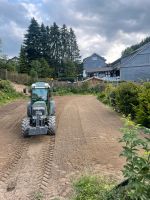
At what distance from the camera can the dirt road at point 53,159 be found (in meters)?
7.62

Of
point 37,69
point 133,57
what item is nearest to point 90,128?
point 133,57

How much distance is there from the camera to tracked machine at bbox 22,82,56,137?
12742mm

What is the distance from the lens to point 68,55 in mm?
89250

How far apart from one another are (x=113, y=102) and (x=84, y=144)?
13.5 m

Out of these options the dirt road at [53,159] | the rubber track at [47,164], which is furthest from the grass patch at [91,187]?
the rubber track at [47,164]

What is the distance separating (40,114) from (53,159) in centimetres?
350

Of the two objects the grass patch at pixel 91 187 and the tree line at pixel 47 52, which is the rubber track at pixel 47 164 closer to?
the grass patch at pixel 91 187

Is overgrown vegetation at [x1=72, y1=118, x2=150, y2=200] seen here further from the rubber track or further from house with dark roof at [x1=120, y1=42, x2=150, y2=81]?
house with dark roof at [x1=120, y1=42, x2=150, y2=81]

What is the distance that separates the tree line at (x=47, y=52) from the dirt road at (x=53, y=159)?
4566 cm

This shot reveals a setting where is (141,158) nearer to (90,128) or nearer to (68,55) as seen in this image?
(90,128)

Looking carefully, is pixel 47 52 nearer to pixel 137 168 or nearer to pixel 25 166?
pixel 25 166

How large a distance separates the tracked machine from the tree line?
44496 mm

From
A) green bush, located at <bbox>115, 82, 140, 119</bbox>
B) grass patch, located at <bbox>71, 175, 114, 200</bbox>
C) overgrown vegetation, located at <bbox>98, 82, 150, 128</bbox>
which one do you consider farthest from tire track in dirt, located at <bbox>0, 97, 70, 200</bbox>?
green bush, located at <bbox>115, 82, 140, 119</bbox>

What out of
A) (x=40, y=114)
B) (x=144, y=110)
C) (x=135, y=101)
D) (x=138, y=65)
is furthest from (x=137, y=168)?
(x=138, y=65)
